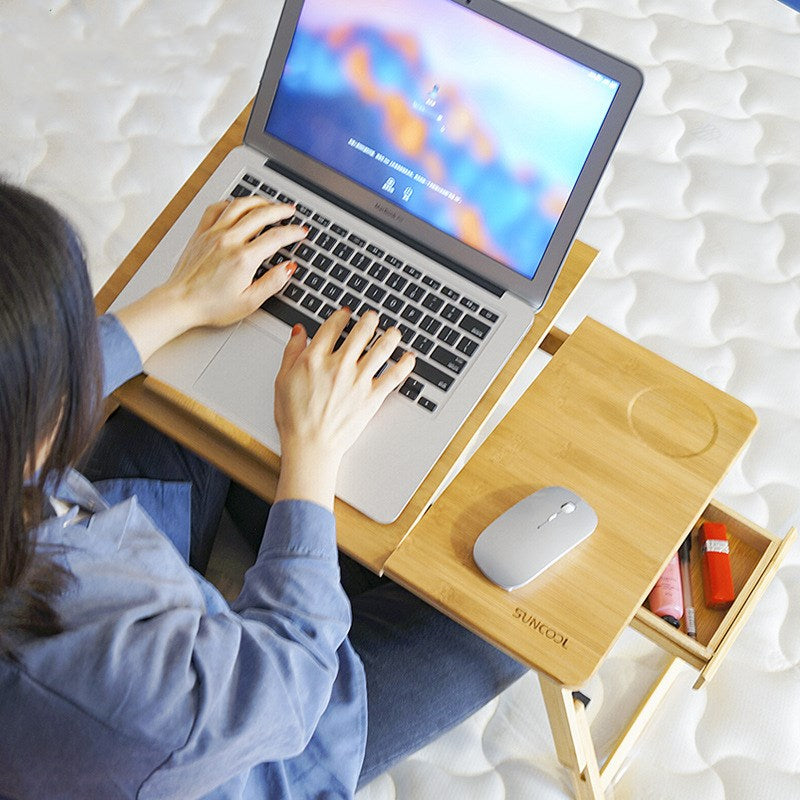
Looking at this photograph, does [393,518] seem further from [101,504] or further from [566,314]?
[566,314]

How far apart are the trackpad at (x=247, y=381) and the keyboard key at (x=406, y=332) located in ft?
0.39

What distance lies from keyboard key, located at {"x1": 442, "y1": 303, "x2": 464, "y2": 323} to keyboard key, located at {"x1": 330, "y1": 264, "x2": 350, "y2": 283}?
4.4 inches


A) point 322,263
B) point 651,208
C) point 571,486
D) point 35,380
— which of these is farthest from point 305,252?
point 651,208

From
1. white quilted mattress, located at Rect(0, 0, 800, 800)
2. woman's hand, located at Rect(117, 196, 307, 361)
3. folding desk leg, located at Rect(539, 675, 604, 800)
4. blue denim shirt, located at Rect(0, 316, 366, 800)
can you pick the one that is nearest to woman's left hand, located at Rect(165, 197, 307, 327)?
woman's hand, located at Rect(117, 196, 307, 361)

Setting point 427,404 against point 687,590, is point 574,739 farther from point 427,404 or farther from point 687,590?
point 427,404

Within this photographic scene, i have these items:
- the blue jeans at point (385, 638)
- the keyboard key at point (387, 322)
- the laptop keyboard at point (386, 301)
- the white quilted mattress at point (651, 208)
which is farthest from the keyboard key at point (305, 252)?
the white quilted mattress at point (651, 208)

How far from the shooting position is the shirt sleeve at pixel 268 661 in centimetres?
71

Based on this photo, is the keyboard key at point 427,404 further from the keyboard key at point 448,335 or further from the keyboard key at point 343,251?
the keyboard key at point 343,251

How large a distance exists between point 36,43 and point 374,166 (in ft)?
3.88

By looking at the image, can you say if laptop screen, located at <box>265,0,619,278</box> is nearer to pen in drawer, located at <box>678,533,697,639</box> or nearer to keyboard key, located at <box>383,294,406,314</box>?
keyboard key, located at <box>383,294,406,314</box>

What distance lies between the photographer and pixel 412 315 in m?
1.03

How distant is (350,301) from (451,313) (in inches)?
4.2

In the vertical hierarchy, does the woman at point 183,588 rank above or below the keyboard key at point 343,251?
below

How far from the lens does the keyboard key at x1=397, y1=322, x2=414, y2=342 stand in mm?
1018
